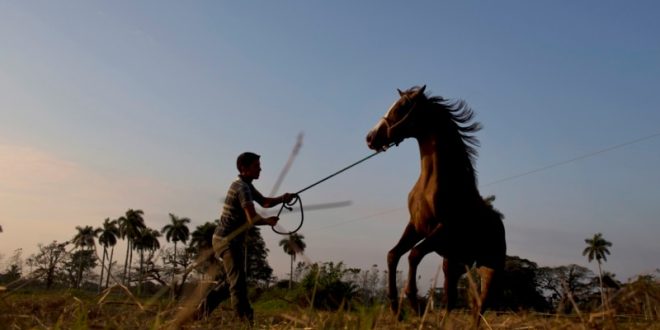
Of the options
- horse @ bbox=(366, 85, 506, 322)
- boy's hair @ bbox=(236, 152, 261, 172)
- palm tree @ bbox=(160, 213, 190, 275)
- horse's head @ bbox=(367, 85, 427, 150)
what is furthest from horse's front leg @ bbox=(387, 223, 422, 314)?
palm tree @ bbox=(160, 213, 190, 275)

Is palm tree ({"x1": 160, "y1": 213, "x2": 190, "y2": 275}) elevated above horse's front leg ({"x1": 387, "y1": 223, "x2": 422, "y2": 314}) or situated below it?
above

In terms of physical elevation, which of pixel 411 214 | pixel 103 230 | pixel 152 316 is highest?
pixel 103 230

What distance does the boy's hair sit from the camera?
6.43 m

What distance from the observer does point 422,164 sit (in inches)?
229

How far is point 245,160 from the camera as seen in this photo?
21.1ft

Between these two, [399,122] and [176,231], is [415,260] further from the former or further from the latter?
[176,231]

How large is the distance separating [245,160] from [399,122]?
6.12ft

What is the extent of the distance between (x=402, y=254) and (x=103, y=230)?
11864 centimetres

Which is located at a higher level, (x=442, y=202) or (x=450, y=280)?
(x=442, y=202)

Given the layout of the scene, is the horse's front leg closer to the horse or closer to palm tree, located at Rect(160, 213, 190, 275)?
the horse

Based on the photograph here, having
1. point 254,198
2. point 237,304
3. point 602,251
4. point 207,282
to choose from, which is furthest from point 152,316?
point 602,251

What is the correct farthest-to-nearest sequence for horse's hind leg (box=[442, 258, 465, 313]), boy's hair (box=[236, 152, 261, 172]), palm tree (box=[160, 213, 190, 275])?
palm tree (box=[160, 213, 190, 275]), boy's hair (box=[236, 152, 261, 172]), horse's hind leg (box=[442, 258, 465, 313])

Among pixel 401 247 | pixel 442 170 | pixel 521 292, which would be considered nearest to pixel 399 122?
pixel 442 170

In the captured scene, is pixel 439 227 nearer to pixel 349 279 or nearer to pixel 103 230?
pixel 349 279
